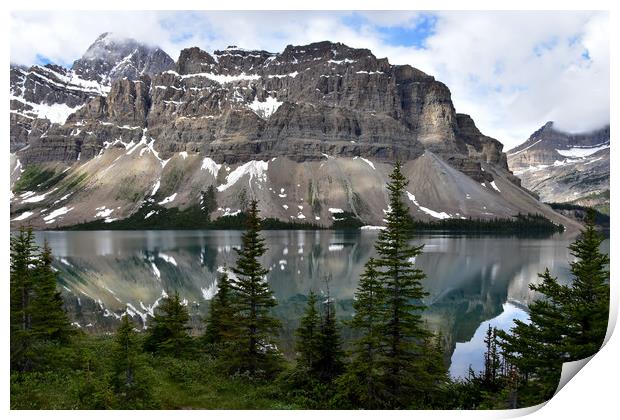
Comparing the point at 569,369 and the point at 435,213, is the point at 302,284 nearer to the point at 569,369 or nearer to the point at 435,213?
the point at 569,369

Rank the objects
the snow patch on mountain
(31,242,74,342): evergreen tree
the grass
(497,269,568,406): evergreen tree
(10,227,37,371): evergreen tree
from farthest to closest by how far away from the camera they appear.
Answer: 1. the snow patch on mountain
2. (31,242,74,342): evergreen tree
3. (10,227,37,371): evergreen tree
4. (497,269,568,406): evergreen tree
5. the grass

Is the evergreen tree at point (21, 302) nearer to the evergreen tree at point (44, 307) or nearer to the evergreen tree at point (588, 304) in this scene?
the evergreen tree at point (44, 307)

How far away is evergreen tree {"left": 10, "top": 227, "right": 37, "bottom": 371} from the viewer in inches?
525

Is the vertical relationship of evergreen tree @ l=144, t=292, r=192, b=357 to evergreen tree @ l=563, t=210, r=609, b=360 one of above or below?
below

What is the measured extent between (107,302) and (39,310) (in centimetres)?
2374

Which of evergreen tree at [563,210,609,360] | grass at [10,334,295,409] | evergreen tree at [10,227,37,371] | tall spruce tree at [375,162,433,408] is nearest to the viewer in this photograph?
grass at [10,334,295,409]

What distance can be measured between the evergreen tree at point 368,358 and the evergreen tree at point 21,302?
923 cm

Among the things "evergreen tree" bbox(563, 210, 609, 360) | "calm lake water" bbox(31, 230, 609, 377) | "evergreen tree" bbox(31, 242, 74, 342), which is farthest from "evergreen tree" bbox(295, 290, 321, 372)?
"evergreen tree" bbox(31, 242, 74, 342)

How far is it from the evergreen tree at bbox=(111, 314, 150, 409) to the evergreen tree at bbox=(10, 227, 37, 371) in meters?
3.34

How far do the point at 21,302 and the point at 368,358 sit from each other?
11.2 metres

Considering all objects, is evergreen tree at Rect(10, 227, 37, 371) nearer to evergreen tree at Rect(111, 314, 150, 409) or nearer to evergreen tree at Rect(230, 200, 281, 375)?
evergreen tree at Rect(111, 314, 150, 409)

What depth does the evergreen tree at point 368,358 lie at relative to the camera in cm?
1304

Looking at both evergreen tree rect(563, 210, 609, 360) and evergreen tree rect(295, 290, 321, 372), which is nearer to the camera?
evergreen tree rect(563, 210, 609, 360)
